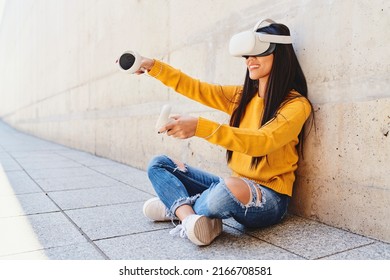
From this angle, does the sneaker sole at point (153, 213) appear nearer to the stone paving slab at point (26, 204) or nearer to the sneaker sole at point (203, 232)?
the sneaker sole at point (203, 232)

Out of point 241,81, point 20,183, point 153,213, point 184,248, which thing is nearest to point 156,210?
point 153,213

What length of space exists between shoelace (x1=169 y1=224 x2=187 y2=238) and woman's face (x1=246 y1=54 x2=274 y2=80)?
2.88 ft

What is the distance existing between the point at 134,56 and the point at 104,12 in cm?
352

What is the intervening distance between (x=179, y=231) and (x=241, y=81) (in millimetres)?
1169

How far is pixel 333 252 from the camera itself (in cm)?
166

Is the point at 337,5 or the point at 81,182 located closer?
the point at 337,5

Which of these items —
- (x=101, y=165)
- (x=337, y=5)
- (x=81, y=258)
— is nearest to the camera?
(x=81, y=258)

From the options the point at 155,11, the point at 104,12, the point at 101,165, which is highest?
the point at 104,12

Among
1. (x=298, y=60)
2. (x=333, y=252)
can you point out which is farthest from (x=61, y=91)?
(x=333, y=252)

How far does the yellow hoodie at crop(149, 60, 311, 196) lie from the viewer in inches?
64.9

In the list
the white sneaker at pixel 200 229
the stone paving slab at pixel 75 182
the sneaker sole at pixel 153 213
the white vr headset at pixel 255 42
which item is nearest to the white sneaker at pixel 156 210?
the sneaker sole at pixel 153 213

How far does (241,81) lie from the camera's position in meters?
2.63

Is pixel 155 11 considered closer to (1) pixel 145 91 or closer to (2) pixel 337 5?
(1) pixel 145 91

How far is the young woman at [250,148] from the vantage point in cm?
170
